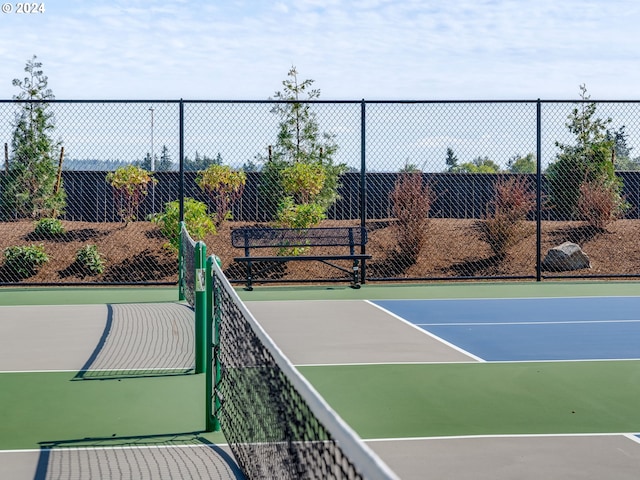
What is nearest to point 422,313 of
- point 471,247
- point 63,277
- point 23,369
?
point 23,369

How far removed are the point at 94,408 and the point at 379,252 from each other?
1224cm

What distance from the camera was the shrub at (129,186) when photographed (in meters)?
19.2

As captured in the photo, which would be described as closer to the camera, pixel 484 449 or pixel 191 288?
pixel 484 449

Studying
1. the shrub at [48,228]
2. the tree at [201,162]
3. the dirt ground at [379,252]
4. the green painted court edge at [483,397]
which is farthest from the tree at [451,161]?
the green painted court edge at [483,397]

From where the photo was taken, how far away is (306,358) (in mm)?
7938

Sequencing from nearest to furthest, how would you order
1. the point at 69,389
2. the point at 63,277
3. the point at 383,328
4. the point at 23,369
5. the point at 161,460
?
the point at 161,460 → the point at 69,389 → the point at 23,369 → the point at 383,328 → the point at 63,277

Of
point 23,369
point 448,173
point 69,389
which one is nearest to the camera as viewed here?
point 69,389

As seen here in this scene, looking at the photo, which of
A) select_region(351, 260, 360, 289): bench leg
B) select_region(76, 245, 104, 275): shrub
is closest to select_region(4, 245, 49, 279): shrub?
select_region(76, 245, 104, 275): shrub

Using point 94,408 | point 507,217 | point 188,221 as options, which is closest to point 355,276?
point 188,221

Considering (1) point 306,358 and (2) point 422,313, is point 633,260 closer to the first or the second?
(2) point 422,313

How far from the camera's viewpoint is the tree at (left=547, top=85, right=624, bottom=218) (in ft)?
63.4

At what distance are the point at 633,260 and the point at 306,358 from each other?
40.6ft

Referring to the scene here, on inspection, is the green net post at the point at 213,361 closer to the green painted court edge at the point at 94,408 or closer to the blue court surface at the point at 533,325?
the green painted court edge at the point at 94,408

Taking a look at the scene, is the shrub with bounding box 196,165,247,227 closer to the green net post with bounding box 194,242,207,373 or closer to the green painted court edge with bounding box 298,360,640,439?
the green net post with bounding box 194,242,207,373
